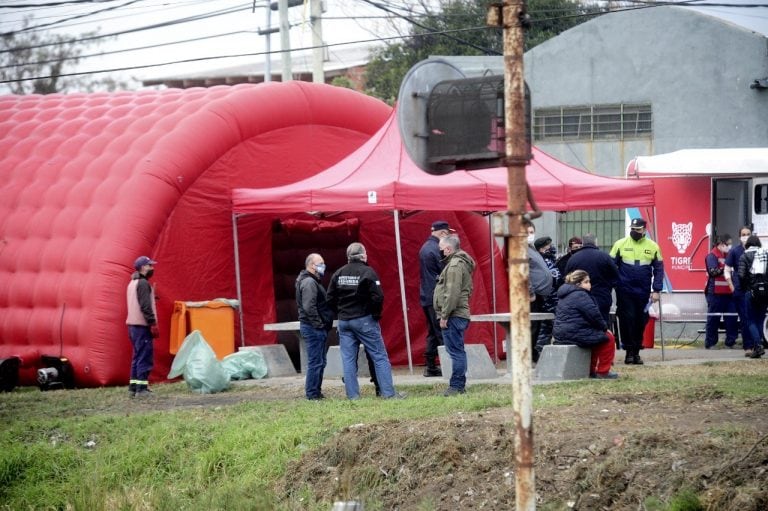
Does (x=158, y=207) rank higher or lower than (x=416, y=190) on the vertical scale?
lower

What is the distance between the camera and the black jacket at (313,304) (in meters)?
14.2

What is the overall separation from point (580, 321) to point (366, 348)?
8.59 feet

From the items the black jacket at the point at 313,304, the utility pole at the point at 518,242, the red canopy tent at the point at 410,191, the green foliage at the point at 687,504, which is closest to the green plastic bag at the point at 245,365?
the red canopy tent at the point at 410,191

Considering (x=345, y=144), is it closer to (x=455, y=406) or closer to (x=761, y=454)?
(x=455, y=406)

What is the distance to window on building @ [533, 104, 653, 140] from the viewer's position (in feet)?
90.2

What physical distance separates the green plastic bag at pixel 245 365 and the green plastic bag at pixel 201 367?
0.55 metres

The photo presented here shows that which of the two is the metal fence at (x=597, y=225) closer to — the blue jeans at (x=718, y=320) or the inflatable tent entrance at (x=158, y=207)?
the blue jeans at (x=718, y=320)

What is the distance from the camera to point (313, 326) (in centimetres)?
1420

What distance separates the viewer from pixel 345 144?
1988 centimetres

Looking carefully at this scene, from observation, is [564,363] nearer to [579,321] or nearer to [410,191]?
[579,321]

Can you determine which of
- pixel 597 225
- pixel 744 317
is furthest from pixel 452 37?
pixel 744 317

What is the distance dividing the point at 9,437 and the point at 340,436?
162 inches

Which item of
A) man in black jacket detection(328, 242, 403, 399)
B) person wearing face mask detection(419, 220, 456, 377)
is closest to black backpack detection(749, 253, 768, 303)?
person wearing face mask detection(419, 220, 456, 377)

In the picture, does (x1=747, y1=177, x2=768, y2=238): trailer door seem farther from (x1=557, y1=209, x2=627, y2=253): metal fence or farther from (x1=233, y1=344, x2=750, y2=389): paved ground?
(x1=557, y1=209, x2=627, y2=253): metal fence
